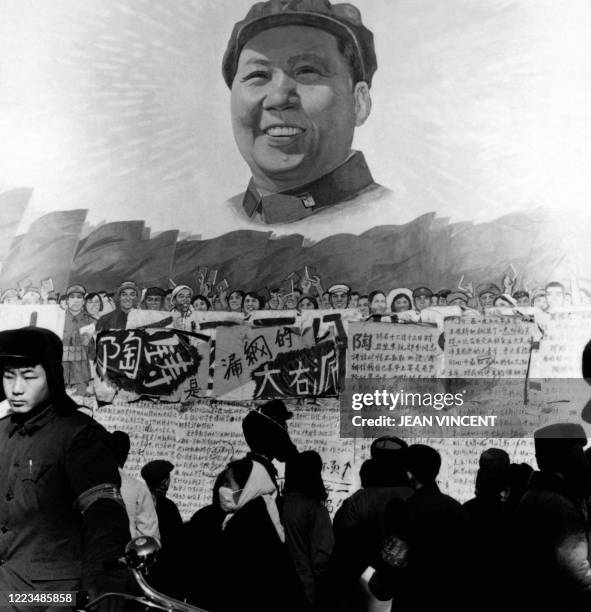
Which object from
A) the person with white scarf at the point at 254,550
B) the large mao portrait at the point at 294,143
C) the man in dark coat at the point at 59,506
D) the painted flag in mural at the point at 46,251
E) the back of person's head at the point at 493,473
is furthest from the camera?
the painted flag in mural at the point at 46,251

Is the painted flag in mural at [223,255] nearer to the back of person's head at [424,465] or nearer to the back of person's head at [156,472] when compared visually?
the back of person's head at [156,472]

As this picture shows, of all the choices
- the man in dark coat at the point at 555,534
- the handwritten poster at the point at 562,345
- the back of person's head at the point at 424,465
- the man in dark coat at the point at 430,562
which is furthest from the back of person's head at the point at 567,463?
the handwritten poster at the point at 562,345

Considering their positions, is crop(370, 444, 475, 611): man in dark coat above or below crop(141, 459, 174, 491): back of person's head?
below

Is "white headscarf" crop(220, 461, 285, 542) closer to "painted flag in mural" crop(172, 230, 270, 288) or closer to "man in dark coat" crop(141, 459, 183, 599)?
"man in dark coat" crop(141, 459, 183, 599)

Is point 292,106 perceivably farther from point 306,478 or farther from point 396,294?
point 306,478

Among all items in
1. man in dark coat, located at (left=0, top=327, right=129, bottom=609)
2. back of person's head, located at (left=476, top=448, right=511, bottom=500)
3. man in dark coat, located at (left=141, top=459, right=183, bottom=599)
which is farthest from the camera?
man in dark coat, located at (left=141, top=459, right=183, bottom=599)

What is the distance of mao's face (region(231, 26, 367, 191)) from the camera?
246 inches

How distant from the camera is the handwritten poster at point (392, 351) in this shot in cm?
591

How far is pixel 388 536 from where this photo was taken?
12.3ft

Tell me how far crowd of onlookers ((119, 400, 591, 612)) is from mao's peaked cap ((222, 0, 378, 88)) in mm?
2344

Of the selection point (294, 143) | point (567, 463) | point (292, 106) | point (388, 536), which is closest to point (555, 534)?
point (567, 463)

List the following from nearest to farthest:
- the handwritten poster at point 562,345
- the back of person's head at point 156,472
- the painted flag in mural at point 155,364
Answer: the handwritten poster at point 562,345
the back of person's head at point 156,472
the painted flag in mural at point 155,364

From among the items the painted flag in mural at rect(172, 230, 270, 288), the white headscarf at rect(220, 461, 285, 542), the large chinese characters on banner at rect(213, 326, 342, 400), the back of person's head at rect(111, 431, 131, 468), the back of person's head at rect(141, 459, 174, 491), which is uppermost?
the painted flag in mural at rect(172, 230, 270, 288)

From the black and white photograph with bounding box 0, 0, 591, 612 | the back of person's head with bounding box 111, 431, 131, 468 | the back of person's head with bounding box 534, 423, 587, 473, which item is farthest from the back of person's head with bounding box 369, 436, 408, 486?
the back of person's head with bounding box 111, 431, 131, 468
